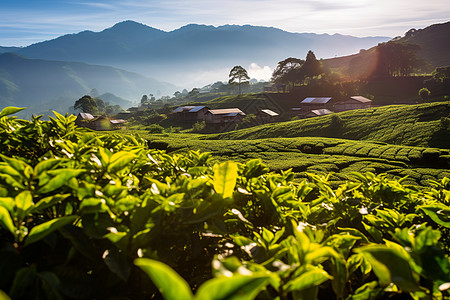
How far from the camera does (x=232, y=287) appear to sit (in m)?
0.68

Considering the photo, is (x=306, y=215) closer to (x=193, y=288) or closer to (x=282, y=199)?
(x=282, y=199)

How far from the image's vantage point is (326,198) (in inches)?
82.0

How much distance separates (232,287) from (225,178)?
0.84 meters

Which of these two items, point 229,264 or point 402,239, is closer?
point 229,264

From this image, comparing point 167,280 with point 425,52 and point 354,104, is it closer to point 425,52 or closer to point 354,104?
point 354,104

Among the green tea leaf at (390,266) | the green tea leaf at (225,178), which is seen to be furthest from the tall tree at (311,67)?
the green tea leaf at (390,266)

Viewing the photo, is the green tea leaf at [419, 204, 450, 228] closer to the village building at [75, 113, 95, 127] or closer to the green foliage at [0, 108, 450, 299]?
the green foliage at [0, 108, 450, 299]

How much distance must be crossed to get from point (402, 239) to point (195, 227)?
3.39 ft

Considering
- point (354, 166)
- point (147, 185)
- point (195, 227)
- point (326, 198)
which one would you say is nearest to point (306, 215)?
point (326, 198)

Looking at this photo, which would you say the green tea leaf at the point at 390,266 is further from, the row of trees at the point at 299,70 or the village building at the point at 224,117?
the row of trees at the point at 299,70

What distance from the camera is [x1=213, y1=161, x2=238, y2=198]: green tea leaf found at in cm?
149

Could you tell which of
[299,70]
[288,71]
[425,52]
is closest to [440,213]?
[299,70]

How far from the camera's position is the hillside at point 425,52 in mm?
117750

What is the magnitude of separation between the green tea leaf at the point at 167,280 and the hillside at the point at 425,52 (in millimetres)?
125854
